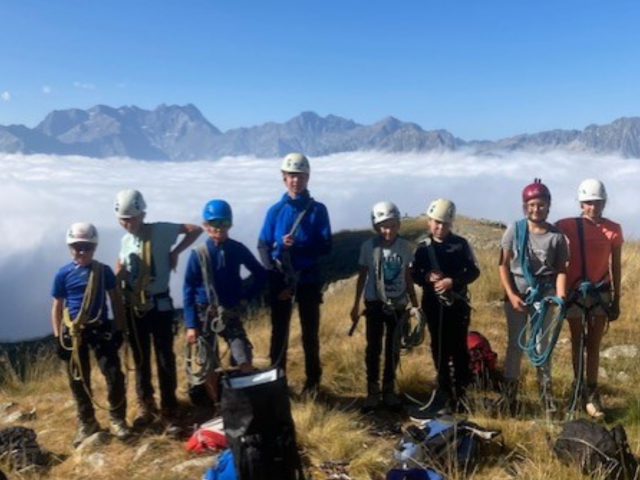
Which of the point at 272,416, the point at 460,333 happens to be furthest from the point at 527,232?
the point at 272,416

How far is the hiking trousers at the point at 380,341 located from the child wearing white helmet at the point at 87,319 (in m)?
2.55

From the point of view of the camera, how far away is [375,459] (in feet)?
16.0

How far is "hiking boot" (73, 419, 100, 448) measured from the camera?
5.92 meters

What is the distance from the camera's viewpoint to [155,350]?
6.23 metres

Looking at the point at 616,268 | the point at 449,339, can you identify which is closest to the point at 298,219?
the point at 449,339

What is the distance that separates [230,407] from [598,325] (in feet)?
12.9

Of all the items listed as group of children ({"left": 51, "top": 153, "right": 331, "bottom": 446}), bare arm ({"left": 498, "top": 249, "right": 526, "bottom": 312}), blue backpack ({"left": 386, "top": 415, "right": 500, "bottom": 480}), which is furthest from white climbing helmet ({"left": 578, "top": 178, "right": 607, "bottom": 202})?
group of children ({"left": 51, "top": 153, "right": 331, "bottom": 446})

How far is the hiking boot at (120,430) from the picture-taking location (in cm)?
581

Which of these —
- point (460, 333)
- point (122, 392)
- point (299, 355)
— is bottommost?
point (299, 355)

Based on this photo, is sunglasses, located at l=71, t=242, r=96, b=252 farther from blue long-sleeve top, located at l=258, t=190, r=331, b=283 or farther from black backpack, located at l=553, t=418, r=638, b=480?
black backpack, located at l=553, t=418, r=638, b=480

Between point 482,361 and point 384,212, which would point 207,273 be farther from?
point 482,361

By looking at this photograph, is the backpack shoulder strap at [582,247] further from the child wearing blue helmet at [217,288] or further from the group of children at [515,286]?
the child wearing blue helmet at [217,288]

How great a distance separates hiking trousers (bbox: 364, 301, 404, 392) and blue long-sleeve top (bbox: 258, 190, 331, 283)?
764mm

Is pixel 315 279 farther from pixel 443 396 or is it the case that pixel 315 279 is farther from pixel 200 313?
pixel 443 396
